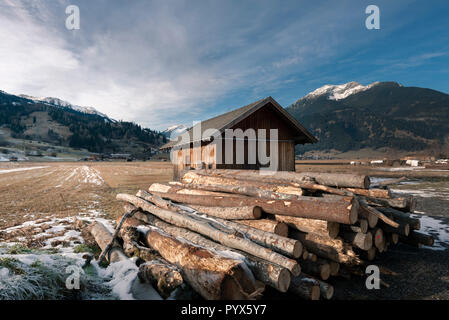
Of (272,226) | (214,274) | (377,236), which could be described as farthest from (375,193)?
(214,274)

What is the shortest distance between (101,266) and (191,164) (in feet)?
34.9

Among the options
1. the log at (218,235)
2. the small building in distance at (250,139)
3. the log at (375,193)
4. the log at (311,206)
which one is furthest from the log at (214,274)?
the small building in distance at (250,139)

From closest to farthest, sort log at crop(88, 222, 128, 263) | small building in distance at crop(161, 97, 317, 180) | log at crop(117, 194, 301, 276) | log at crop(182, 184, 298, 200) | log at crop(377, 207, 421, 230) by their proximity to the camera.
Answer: log at crop(117, 194, 301, 276) → log at crop(88, 222, 128, 263) → log at crop(182, 184, 298, 200) → log at crop(377, 207, 421, 230) → small building in distance at crop(161, 97, 317, 180)

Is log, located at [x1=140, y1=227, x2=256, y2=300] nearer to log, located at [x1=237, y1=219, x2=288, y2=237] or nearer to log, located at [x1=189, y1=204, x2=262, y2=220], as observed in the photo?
log, located at [x1=237, y1=219, x2=288, y2=237]

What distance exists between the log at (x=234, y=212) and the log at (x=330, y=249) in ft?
3.75

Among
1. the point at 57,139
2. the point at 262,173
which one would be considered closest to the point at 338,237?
the point at 262,173

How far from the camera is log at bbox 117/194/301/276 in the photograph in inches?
137

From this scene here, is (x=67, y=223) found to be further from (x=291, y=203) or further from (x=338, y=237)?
(x=338, y=237)

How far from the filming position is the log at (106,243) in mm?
4879

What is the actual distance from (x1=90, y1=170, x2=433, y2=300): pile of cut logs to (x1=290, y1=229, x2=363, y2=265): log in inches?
0.7

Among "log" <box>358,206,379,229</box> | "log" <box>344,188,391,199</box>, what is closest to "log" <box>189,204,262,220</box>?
"log" <box>358,206,379,229</box>

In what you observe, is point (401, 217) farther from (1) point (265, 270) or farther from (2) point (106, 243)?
(2) point (106, 243)

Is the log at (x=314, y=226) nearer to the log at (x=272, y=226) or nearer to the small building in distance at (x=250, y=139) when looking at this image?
the log at (x=272, y=226)

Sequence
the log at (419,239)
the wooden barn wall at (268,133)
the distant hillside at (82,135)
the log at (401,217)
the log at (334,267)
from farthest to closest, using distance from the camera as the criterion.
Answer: the distant hillside at (82,135)
the wooden barn wall at (268,133)
the log at (419,239)
the log at (401,217)
the log at (334,267)
